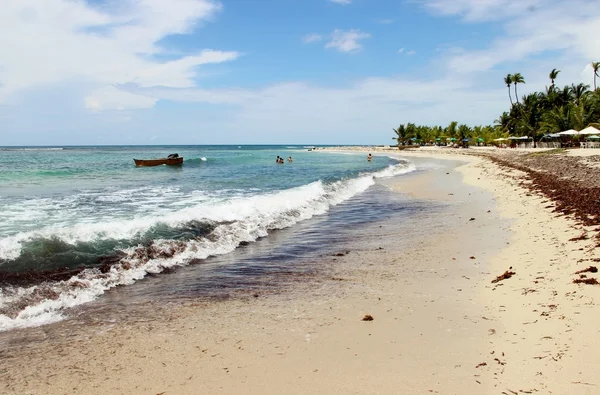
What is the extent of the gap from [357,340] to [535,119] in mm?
75149

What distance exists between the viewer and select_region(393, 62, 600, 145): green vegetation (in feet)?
179

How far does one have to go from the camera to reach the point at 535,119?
67500 millimetres

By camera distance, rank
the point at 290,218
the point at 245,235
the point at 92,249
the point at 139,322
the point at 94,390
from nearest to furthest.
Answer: the point at 94,390, the point at 139,322, the point at 92,249, the point at 245,235, the point at 290,218

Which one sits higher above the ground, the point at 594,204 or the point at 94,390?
the point at 594,204

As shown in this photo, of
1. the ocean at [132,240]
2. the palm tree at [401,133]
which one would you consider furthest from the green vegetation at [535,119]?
the ocean at [132,240]

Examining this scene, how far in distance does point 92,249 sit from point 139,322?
4.41 meters

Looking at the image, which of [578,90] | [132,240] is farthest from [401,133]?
[132,240]

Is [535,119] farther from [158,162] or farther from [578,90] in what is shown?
[158,162]

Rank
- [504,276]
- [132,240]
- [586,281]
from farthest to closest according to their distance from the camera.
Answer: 1. [132,240]
2. [504,276]
3. [586,281]

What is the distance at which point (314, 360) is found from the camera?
14.7 ft

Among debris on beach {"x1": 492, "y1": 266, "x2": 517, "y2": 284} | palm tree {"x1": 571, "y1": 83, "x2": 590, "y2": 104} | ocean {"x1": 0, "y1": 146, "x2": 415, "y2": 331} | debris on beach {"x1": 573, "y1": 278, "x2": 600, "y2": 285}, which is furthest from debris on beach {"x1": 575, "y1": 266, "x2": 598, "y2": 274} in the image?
palm tree {"x1": 571, "y1": 83, "x2": 590, "y2": 104}

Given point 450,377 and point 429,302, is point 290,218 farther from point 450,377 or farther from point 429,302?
point 450,377

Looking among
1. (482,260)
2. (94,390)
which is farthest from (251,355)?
(482,260)

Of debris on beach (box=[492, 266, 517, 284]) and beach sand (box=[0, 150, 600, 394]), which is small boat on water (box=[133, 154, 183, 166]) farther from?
debris on beach (box=[492, 266, 517, 284])
